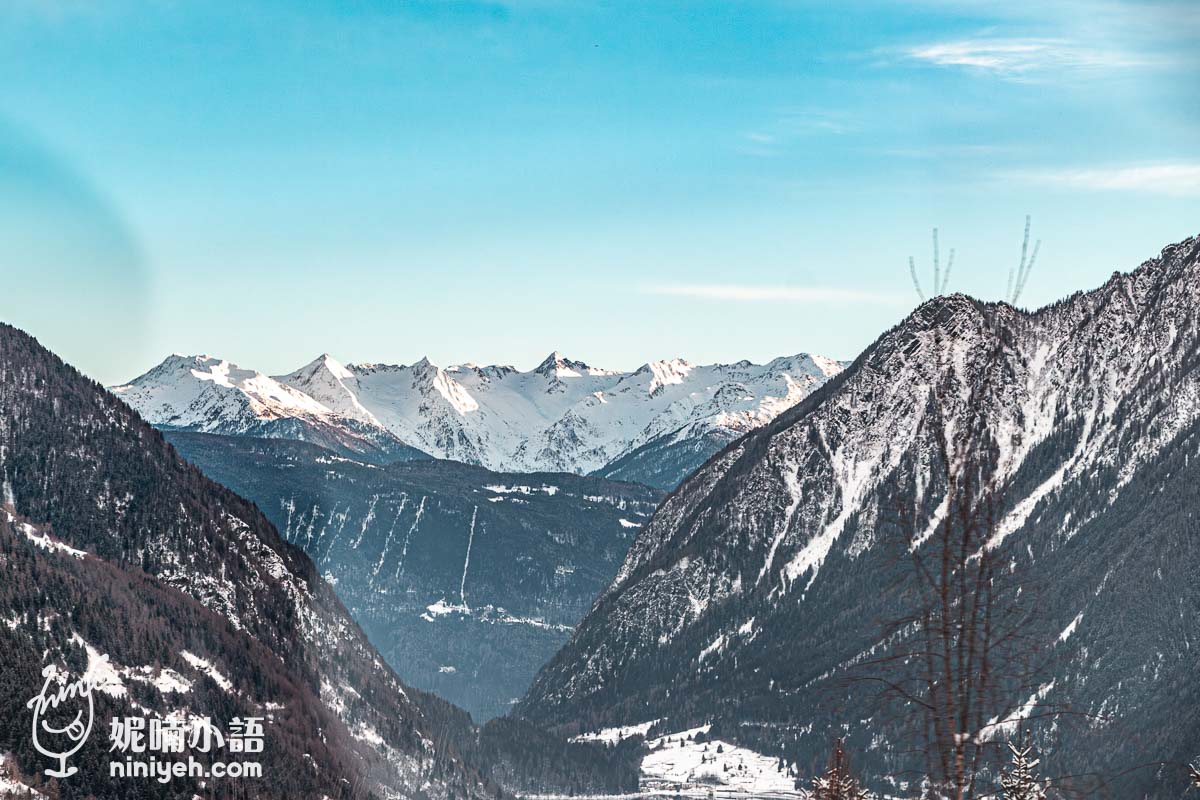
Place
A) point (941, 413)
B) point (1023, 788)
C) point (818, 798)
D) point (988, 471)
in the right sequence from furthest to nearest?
point (818, 798) < point (1023, 788) < point (988, 471) < point (941, 413)

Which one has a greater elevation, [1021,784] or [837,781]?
[1021,784]

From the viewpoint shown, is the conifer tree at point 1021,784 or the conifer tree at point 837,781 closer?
the conifer tree at point 1021,784

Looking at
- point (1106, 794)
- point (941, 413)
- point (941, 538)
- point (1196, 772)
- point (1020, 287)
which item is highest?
point (1020, 287)

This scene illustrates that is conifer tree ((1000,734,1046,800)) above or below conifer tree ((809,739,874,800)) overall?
above

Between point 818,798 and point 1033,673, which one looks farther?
point 818,798

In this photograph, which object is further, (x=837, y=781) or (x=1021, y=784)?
(x=837, y=781)

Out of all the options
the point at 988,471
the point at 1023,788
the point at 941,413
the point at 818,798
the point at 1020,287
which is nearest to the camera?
the point at 941,413

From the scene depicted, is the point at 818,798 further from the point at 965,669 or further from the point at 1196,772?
the point at 965,669

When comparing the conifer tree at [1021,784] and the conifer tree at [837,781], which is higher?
the conifer tree at [1021,784]

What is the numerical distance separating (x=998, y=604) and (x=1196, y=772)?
40.7 meters

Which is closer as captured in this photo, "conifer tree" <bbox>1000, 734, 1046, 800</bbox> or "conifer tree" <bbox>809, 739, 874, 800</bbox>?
"conifer tree" <bbox>1000, 734, 1046, 800</bbox>

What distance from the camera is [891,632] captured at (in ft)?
123

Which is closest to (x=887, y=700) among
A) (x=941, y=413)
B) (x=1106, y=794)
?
(x=1106, y=794)

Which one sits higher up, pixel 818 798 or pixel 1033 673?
pixel 1033 673
